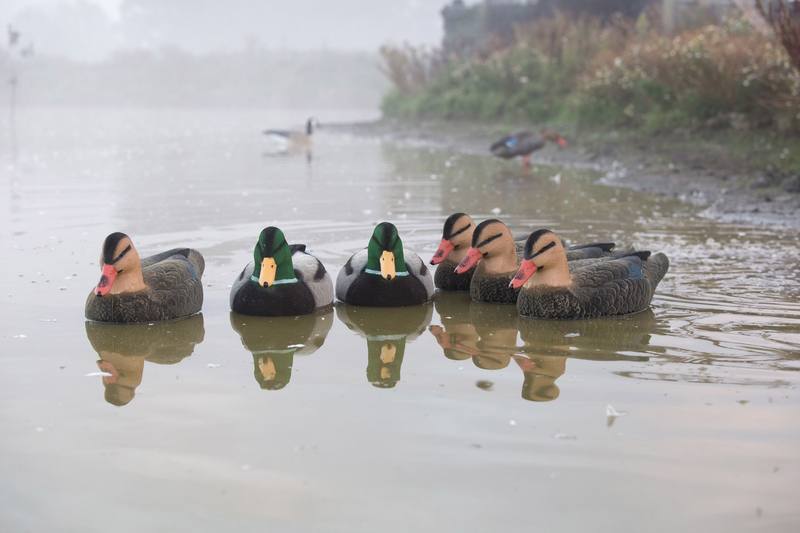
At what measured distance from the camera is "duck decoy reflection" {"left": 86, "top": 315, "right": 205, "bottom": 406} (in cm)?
582

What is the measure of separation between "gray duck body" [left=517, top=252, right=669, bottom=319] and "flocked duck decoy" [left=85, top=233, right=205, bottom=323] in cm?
212

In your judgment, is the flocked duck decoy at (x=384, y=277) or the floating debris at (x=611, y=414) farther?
the flocked duck decoy at (x=384, y=277)

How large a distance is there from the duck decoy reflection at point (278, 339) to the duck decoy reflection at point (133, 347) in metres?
0.29

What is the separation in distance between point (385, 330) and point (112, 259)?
1675 millimetres

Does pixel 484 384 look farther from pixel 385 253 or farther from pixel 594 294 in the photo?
pixel 385 253

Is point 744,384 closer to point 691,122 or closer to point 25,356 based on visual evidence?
point 25,356

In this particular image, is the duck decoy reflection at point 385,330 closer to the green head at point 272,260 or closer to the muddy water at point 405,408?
the muddy water at point 405,408

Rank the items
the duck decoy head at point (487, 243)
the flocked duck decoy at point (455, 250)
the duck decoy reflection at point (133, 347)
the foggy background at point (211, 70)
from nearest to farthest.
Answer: the duck decoy reflection at point (133, 347) < the duck decoy head at point (487, 243) < the flocked duck decoy at point (455, 250) < the foggy background at point (211, 70)

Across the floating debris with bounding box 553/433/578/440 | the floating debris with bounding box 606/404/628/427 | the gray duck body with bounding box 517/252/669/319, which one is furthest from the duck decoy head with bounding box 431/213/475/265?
the floating debris with bounding box 553/433/578/440

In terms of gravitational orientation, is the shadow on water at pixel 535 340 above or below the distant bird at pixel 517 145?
above

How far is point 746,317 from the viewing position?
7078 millimetres

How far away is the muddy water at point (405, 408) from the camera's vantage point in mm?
4207

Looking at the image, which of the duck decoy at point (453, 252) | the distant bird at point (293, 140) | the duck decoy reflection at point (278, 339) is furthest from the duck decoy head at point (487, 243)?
the distant bird at point (293, 140)

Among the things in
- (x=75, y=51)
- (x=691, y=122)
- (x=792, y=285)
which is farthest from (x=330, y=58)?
(x=792, y=285)
